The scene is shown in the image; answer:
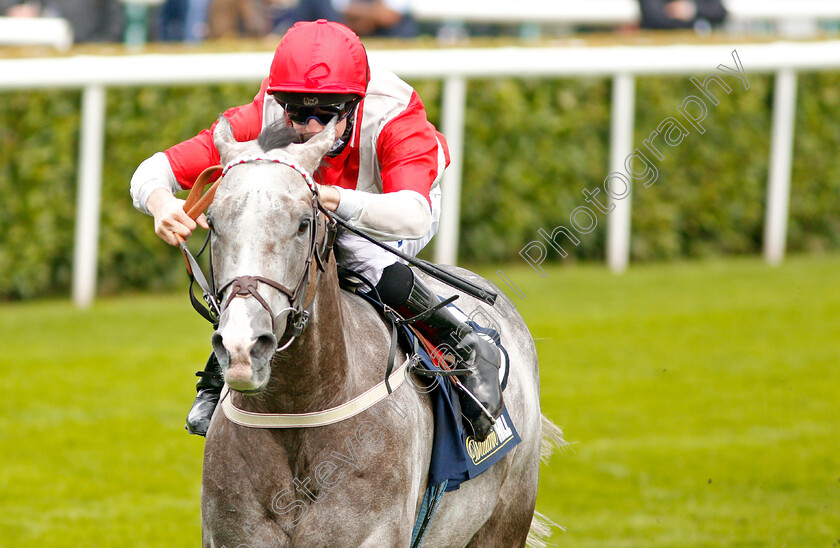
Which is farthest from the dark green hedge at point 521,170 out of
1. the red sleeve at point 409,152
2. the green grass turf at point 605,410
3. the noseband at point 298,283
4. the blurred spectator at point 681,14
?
the noseband at point 298,283

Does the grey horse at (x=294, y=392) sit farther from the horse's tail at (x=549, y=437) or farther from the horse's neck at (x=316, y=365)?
the horse's tail at (x=549, y=437)

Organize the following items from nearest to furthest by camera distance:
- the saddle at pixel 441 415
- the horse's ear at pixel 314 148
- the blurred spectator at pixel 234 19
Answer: the horse's ear at pixel 314 148 → the saddle at pixel 441 415 → the blurred spectator at pixel 234 19

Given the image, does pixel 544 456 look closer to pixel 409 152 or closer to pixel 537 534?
pixel 537 534

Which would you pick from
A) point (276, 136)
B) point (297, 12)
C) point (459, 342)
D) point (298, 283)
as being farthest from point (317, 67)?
point (297, 12)

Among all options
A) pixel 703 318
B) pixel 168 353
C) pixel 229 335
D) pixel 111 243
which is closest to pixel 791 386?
pixel 703 318

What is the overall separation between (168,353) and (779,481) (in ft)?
15.5

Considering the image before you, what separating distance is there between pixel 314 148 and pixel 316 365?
605 millimetres

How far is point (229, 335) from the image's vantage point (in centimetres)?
279

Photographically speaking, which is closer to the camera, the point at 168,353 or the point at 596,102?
the point at 168,353

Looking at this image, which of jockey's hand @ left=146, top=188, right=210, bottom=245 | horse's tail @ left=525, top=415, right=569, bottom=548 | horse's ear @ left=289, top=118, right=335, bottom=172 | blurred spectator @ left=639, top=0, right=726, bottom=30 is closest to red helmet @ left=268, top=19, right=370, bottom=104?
horse's ear @ left=289, top=118, right=335, bottom=172

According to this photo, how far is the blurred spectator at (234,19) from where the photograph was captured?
12.6 m

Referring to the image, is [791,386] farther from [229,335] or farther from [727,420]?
[229,335]

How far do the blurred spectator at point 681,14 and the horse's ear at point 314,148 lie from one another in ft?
32.4

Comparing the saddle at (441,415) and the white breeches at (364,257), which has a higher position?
the white breeches at (364,257)
